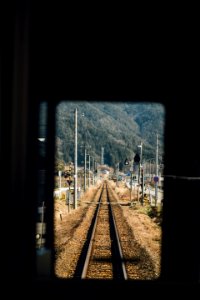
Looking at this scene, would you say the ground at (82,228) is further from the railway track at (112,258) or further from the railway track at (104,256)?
the railway track at (104,256)

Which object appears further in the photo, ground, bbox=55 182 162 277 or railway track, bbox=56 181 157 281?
ground, bbox=55 182 162 277

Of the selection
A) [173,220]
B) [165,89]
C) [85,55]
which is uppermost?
[85,55]

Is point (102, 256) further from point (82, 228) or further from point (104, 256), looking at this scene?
point (82, 228)

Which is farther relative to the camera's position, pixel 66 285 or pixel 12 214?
pixel 66 285

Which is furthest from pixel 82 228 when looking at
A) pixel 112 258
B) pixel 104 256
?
pixel 112 258

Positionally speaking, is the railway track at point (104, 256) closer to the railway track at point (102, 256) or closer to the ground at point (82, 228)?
the railway track at point (102, 256)

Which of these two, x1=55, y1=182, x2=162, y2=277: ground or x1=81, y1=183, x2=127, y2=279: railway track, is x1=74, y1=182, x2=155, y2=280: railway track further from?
x1=55, y1=182, x2=162, y2=277: ground

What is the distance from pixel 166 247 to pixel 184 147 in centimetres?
132

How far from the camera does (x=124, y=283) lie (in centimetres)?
378

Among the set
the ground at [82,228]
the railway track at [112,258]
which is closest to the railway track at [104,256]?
the railway track at [112,258]

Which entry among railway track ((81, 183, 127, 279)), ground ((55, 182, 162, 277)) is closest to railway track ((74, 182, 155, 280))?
→ railway track ((81, 183, 127, 279))

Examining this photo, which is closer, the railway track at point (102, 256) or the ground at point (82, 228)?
the railway track at point (102, 256)

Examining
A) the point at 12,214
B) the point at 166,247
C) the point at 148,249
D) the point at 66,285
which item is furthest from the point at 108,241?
the point at 12,214

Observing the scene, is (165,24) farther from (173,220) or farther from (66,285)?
(66,285)
